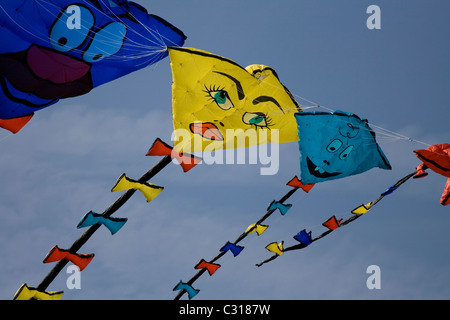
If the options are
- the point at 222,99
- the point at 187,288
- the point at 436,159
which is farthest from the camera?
the point at 187,288

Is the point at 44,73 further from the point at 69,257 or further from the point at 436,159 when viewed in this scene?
the point at 436,159

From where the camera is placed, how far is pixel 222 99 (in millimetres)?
7113

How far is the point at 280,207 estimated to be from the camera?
341 inches

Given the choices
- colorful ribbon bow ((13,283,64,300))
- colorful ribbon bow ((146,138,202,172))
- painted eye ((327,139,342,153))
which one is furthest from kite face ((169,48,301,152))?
colorful ribbon bow ((13,283,64,300))

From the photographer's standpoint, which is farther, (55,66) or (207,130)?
(207,130)

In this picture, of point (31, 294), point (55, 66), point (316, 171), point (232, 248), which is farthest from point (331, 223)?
point (55, 66)

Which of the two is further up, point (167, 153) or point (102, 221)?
point (167, 153)

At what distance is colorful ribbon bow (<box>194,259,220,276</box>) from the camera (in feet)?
27.7

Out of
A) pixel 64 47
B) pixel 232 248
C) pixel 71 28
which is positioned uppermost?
pixel 71 28

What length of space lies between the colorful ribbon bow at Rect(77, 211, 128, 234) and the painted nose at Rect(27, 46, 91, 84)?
1985mm

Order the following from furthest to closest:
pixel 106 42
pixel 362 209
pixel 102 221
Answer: pixel 362 209
pixel 106 42
pixel 102 221

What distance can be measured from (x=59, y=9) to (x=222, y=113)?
8.36ft

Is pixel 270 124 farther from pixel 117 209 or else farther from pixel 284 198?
pixel 117 209

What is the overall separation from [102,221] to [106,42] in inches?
95.6
